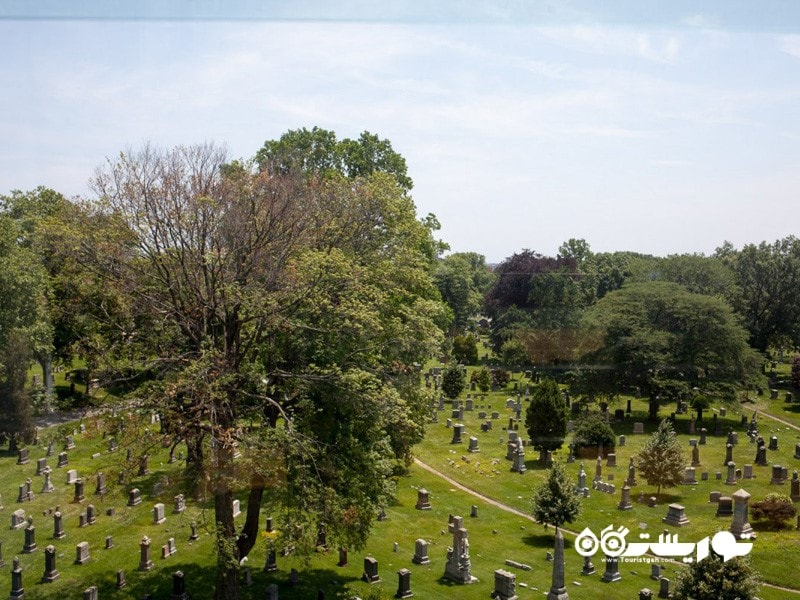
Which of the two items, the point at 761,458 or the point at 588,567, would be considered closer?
the point at 588,567

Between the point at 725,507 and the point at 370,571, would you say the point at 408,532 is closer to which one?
the point at 370,571

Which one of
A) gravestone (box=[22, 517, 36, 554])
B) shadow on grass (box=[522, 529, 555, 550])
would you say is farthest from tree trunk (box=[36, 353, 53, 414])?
shadow on grass (box=[522, 529, 555, 550])

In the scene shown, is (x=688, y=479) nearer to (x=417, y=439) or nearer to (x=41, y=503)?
(x=417, y=439)

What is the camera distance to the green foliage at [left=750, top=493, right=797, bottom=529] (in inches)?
840

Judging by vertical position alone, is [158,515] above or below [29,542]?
above

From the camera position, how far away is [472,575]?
60.2 feet

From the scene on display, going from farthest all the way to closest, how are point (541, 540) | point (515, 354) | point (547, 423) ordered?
point (515, 354), point (547, 423), point (541, 540)

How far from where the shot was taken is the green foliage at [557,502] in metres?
20.8

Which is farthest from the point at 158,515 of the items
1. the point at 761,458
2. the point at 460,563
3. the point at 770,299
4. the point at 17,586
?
the point at 770,299

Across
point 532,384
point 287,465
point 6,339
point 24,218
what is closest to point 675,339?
point 532,384

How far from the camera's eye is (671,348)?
39.6 m

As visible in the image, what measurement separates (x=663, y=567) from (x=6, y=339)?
26.2 m

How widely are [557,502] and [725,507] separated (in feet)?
20.3

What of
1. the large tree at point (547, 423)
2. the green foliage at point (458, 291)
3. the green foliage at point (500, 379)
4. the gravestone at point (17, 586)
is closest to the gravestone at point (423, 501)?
the large tree at point (547, 423)
